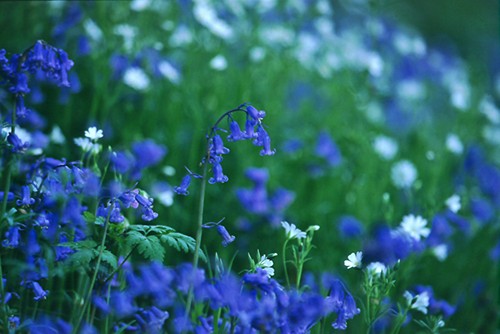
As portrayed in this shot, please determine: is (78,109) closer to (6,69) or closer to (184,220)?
(184,220)

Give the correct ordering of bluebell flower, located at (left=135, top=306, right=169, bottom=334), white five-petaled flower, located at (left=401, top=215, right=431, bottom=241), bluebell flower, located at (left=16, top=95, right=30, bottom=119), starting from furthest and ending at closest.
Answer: white five-petaled flower, located at (left=401, top=215, right=431, bottom=241), bluebell flower, located at (left=16, top=95, right=30, bottom=119), bluebell flower, located at (left=135, top=306, right=169, bottom=334)

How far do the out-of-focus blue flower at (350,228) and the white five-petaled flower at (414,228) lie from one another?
0.91 m

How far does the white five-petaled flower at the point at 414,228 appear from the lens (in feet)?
9.30

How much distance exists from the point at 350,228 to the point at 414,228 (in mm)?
991

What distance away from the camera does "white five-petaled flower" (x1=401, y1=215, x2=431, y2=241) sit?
9.30 feet

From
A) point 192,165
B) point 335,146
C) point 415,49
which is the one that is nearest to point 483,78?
point 415,49

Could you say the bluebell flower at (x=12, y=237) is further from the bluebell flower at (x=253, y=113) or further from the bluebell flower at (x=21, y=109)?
the bluebell flower at (x=253, y=113)

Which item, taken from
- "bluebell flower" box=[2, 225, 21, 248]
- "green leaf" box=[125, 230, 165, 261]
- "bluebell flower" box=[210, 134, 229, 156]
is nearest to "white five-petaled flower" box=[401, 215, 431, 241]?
"bluebell flower" box=[210, 134, 229, 156]

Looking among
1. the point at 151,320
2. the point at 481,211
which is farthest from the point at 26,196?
the point at 481,211

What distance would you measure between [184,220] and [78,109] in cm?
109

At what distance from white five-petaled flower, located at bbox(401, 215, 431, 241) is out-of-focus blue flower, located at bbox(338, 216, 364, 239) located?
2.97 feet

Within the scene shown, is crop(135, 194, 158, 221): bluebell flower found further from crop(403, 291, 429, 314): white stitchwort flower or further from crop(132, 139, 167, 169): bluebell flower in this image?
crop(132, 139, 167, 169): bluebell flower

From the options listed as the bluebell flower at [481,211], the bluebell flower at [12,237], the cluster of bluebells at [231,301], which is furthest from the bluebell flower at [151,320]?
the bluebell flower at [481,211]

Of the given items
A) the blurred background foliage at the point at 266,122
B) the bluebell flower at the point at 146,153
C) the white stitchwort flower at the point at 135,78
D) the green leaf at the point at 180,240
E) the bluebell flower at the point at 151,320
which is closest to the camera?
the bluebell flower at the point at 151,320
